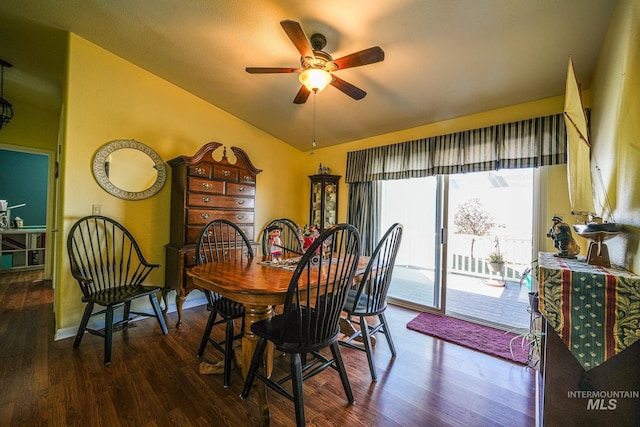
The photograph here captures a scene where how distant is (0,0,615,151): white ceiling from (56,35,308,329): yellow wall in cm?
20

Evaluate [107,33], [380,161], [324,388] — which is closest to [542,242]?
[380,161]

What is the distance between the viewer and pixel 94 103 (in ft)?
8.25

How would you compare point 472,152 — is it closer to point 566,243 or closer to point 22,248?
point 566,243

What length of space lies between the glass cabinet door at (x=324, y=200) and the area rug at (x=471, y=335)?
1779mm

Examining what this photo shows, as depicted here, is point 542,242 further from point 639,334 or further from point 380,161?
point 380,161

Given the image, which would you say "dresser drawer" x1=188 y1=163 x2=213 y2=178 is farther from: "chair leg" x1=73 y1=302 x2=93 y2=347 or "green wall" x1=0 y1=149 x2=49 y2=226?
"green wall" x1=0 y1=149 x2=49 y2=226

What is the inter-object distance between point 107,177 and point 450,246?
408 cm

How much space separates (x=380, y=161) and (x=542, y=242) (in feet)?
6.33

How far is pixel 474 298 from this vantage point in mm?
3672

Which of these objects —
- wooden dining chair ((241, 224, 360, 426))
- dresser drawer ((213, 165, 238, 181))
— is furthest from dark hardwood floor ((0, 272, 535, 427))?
dresser drawer ((213, 165, 238, 181))

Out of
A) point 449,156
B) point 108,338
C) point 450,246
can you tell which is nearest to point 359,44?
point 449,156

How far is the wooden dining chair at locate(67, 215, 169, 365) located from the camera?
7.17 feet

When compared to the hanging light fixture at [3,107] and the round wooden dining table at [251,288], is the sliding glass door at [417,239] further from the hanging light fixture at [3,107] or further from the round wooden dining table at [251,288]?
the hanging light fixture at [3,107]

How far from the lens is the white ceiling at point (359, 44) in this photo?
5.65 ft
